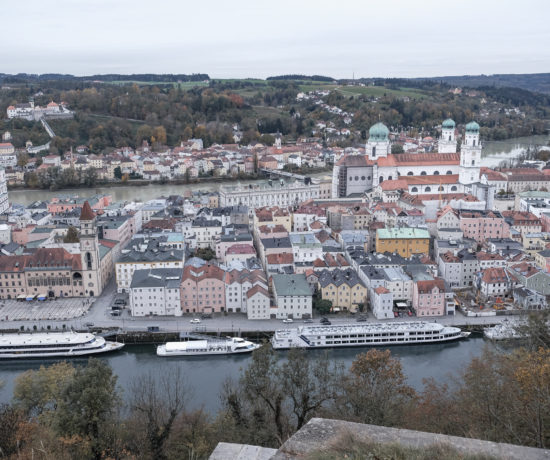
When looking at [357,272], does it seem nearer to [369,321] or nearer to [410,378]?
[369,321]

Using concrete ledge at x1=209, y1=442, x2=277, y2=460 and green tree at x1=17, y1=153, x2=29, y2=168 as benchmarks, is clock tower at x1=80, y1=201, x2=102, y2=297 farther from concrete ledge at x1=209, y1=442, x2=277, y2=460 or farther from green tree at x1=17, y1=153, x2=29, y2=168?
green tree at x1=17, y1=153, x2=29, y2=168

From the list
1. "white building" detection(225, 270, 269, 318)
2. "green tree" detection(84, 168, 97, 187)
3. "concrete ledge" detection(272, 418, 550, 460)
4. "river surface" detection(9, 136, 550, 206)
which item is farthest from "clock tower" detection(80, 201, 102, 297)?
"green tree" detection(84, 168, 97, 187)

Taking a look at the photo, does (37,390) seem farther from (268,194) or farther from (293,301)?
(268,194)

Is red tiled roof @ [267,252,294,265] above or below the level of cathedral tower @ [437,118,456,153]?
below

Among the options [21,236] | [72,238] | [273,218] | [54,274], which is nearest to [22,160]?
[21,236]

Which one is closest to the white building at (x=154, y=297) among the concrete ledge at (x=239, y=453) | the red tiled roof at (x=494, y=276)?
the red tiled roof at (x=494, y=276)

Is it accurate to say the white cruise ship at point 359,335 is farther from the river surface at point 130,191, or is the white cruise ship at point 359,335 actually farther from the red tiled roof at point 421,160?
the river surface at point 130,191
